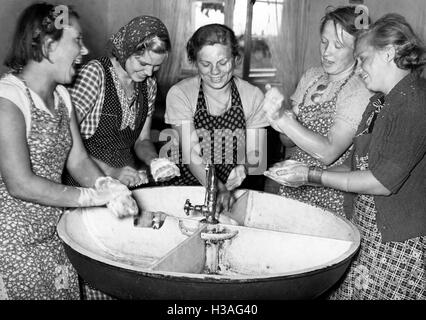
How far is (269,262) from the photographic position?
1.79m

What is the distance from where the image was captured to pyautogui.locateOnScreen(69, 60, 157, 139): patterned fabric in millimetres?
2125

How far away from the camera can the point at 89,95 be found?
2.15 metres

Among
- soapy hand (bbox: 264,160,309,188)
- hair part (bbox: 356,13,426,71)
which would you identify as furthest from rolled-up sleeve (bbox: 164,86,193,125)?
hair part (bbox: 356,13,426,71)

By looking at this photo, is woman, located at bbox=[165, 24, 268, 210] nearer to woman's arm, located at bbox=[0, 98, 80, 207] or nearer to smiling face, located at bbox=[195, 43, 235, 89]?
smiling face, located at bbox=[195, 43, 235, 89]

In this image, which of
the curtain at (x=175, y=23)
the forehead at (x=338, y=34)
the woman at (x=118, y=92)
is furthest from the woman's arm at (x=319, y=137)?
the curtain at (x=175, y=23)

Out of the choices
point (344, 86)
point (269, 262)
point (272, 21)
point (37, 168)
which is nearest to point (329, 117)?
point (344, 86)

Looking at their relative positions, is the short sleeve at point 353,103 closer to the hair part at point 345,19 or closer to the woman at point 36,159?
the hair part at point 345,19

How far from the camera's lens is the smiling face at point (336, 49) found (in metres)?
2.11

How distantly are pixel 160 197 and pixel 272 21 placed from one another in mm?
4868

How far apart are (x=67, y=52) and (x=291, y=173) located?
934mm

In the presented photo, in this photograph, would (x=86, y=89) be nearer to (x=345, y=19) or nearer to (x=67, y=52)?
(x=67, y=52)

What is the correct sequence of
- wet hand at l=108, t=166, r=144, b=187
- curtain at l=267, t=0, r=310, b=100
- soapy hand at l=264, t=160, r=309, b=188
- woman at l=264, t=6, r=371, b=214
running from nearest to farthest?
soapy hand at l=264, t=160, r=309, b=188 → woman at l=264, t=6, r=371, b=214 → wet hand at l=108, t=166, r=144, b=187 → curtain at l=267, t=0, r=310, b=100

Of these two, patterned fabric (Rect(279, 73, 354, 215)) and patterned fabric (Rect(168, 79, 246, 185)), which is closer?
patterned fabric (Rect(279, 73, 354, 215))

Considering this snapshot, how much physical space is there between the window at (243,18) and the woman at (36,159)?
4.65m
